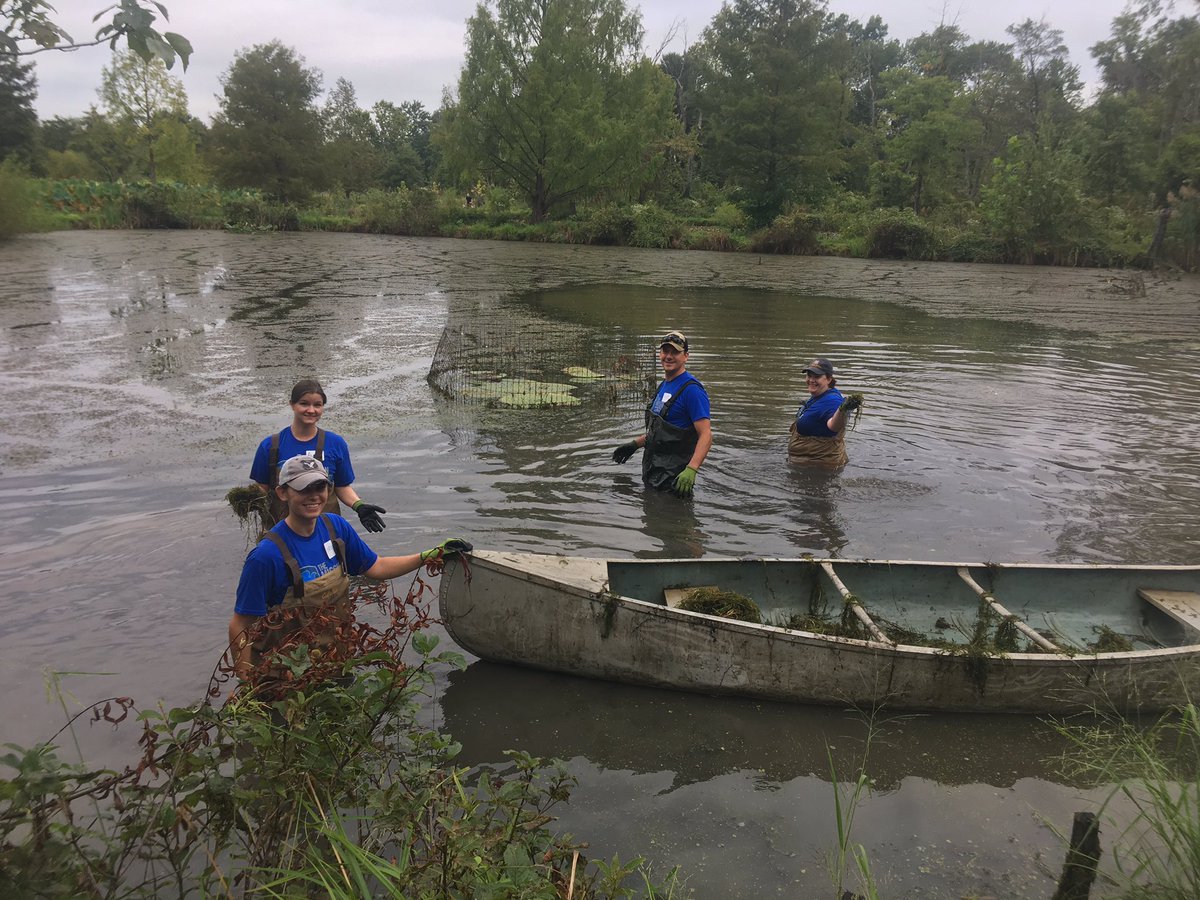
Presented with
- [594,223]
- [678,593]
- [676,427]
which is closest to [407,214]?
[594,223]

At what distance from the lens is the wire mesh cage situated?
12930 millimetres

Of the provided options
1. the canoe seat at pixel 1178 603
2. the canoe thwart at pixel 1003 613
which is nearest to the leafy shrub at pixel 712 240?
the canoe seat at pixel 1178 603

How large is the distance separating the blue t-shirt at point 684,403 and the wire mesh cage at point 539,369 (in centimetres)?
441

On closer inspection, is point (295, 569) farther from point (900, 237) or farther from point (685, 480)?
point (900, 237)

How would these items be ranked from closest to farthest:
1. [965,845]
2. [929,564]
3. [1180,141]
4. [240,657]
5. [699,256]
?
[240,657]
[965,845]
[929,564]
[1180,141]
[699,256]

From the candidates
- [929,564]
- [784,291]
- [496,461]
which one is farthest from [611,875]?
[784,291]

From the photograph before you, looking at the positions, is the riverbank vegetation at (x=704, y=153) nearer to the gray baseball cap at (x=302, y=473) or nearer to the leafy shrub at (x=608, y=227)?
the leafy shrub at (x=608, y=227)

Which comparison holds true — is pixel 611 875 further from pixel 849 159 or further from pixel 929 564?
pixel 849 159

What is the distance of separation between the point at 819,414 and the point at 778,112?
49255mm

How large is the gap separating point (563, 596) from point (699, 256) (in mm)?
→ 38649

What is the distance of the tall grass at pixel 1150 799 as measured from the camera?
3186mm

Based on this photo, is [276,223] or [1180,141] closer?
[1180,141]

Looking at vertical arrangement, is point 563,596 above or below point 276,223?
below

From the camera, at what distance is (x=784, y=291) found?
28344 mm
